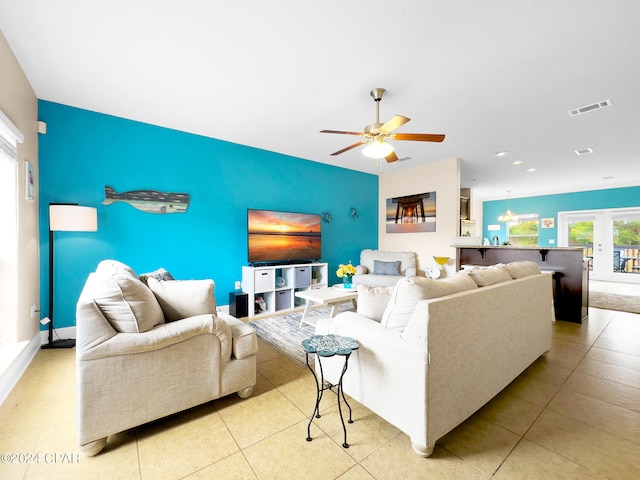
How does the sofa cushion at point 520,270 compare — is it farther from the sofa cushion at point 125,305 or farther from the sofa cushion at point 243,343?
the sofa cushion at point 125,305

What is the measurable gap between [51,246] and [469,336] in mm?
3934

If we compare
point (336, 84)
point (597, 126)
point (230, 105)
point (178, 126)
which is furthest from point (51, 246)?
point (597, 126)

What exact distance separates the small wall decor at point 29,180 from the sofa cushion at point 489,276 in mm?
3985

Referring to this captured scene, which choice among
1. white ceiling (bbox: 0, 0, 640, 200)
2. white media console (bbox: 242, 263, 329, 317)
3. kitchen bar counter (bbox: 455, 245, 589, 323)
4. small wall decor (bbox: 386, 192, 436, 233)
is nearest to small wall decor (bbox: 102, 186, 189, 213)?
white ceiling (bbox: 0, 0, 640, 200)

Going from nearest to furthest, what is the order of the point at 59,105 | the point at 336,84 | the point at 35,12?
the point at 35,12
the point at 336,84
the point at 59,105

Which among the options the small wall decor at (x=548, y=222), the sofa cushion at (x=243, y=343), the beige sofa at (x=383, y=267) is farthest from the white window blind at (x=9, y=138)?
the small wall decor at (x=548, y=222)

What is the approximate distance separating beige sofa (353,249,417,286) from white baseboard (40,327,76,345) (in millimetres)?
3991

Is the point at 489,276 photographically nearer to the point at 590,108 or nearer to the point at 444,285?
the point at 444,285

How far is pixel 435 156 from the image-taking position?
4820 millimetres

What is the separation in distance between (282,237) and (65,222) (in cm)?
262

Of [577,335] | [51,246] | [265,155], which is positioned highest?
[265,155]

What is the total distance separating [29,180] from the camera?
259 cm

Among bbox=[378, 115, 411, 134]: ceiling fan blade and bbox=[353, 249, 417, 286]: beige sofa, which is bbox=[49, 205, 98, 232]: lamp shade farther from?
bbox=[353, 249, 417, 286]: beige sofa

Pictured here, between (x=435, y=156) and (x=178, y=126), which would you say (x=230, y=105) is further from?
(x=435, y=156)
